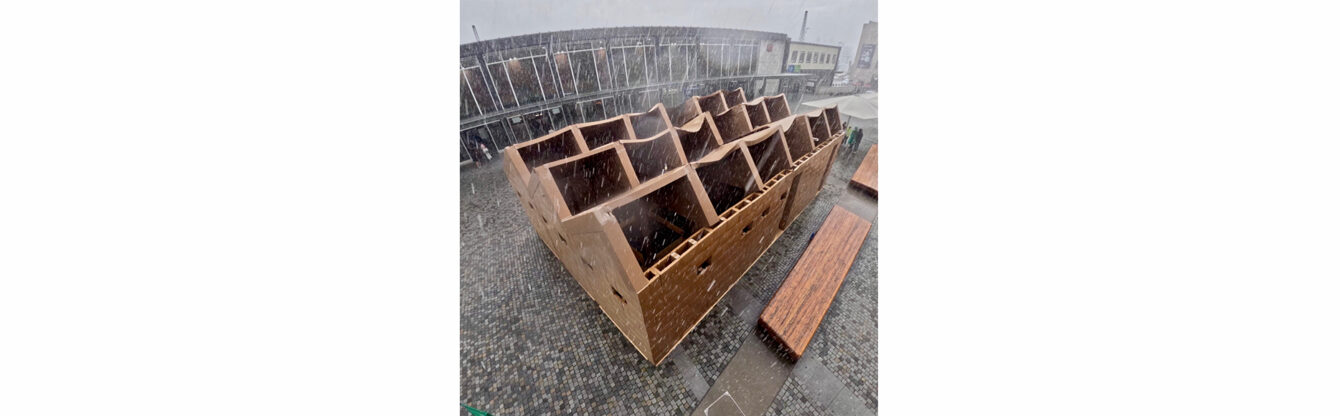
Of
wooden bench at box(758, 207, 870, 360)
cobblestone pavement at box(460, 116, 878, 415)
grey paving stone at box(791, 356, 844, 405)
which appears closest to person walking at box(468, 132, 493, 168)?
cobblestone pavement at box(460, 116, 878, 415)

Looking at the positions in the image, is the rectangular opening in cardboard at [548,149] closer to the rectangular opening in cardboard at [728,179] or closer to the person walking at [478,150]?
the rectangular opening in cardboard at [728,179]

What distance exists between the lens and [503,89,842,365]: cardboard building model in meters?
2.99

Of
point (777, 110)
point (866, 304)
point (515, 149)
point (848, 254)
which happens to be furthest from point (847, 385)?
point (777, 110)

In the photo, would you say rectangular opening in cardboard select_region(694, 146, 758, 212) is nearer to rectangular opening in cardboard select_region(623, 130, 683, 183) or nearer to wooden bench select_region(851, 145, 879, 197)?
rectangular opening in cardboard select_region(623, 130, 683, 183)

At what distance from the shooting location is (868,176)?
24.7ft

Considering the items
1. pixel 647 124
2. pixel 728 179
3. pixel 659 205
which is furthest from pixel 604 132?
pixel 728 179

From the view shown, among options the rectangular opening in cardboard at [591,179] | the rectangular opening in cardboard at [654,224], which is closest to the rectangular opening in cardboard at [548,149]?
the rectangular opening in cardboard at [591,179]

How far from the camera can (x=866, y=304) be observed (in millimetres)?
4355

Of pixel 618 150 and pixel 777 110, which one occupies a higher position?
pixel 618 150

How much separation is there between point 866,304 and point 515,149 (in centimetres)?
548

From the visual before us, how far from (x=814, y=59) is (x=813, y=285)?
703cm

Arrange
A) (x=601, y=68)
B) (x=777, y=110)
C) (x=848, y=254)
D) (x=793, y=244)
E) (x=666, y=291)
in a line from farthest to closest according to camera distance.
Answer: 1. (x=777, y=110)
2. (x=601, y=68)
3. (x=793, y=244)
4. (x=848, y=254)
5. (x=666, y=291)

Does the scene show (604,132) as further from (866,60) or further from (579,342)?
(866,60)

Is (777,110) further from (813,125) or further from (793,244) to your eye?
(793,244)
